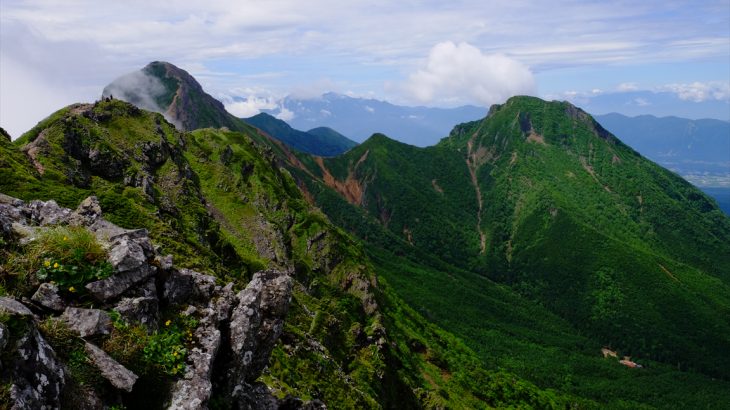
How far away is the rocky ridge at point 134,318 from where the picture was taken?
1373 centimetres

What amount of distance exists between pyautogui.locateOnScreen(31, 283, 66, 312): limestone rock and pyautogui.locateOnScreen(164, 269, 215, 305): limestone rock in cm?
483

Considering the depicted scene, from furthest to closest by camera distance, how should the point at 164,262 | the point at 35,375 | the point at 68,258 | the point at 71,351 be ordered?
the point at 164,262 → the point at 68,258 → the point at 71,351 → the point at 35,375

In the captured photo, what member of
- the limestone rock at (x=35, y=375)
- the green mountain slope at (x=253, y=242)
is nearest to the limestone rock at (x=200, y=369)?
the green mountain slope at (x=253, y=242)

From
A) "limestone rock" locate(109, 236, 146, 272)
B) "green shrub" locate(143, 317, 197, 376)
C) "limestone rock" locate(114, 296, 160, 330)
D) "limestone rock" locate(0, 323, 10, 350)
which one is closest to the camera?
"limestone rock" locate(0, 323, 10, 350)

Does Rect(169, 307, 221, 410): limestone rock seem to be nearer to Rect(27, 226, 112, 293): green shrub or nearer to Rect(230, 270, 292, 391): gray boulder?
Rect(230, 270, 292, 391): gray boulder

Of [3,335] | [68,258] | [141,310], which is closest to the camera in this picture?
[3,335]

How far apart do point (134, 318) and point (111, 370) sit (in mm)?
2785

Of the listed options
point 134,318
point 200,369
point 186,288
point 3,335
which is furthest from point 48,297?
point 186,288

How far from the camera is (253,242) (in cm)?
9475

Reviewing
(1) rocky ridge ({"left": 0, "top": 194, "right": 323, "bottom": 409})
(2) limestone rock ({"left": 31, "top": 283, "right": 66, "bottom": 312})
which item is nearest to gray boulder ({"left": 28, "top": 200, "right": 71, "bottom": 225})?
(1) rocky ridge ({"left": 0, "top": 194, "right": 323, "bottom": 409})

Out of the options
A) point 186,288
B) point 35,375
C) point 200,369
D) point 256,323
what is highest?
point 186,288

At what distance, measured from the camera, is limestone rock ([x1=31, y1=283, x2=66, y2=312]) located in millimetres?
16656

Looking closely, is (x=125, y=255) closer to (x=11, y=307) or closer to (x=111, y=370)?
(x=111, y=370)

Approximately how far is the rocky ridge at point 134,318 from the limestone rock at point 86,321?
0.03 meters
